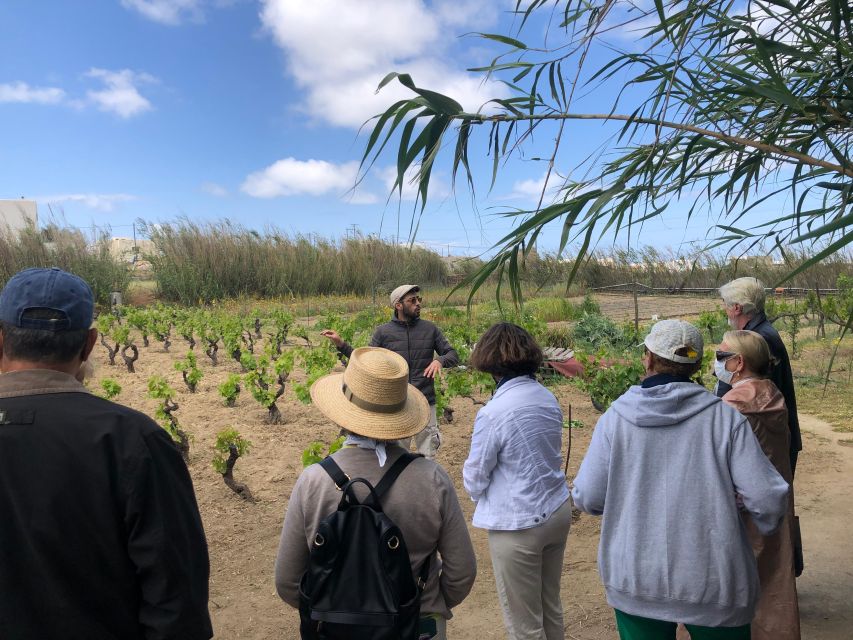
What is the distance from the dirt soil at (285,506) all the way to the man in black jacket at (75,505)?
2077 mm

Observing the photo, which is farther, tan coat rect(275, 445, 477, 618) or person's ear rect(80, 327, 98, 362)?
tan coat rect(275, 445, 477, 618)

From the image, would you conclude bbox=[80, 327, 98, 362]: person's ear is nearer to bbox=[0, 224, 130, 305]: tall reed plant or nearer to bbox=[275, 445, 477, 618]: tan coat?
bbox=[275, 445, 477, 618]: tan coat

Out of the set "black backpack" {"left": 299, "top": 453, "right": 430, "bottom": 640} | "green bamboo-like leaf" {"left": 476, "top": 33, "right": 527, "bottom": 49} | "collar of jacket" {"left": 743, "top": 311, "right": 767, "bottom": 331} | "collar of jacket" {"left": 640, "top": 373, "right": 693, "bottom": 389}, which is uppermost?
"green bamboo-like leaf" {"left": 476, "top": 33, "right": 527, "bottom": 49}

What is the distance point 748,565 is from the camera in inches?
77.2

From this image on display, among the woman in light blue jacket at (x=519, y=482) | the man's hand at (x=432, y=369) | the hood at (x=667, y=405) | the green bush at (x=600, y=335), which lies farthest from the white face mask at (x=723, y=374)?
the green bush at (x=600, y=335)

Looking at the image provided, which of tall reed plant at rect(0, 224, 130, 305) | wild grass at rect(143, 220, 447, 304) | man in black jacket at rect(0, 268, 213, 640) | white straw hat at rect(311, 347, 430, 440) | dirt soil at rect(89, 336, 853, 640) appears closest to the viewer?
man in black jacket at rect(0, 268, 213, 640)

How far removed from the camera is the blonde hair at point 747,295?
3.02 meters

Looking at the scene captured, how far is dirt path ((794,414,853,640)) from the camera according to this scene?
10.6ft

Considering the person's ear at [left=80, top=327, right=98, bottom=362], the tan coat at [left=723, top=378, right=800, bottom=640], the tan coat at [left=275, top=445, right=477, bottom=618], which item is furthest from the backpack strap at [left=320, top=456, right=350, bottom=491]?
the tan coat at [left=723, top=378, right=800, bottom=640]

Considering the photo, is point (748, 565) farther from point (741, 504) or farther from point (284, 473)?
point (284, 473)

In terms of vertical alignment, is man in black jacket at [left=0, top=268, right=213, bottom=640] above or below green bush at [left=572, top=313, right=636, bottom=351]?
above

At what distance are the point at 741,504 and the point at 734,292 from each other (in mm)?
1270

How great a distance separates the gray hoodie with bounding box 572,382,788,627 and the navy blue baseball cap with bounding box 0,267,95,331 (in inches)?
57.5

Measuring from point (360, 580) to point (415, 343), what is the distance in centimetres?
317
